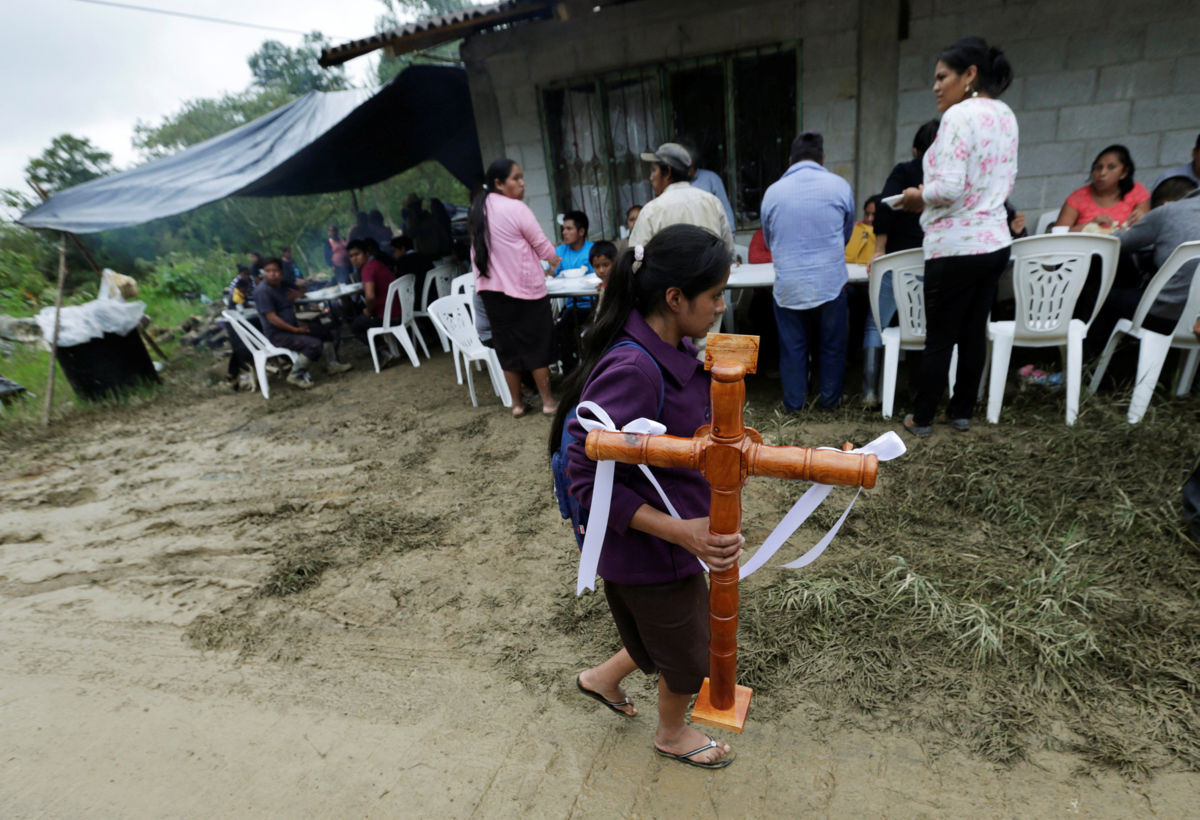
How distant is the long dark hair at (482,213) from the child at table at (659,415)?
285cm

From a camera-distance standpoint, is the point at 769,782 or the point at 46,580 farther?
the point at 46,580

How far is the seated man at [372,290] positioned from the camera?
6.37 meters

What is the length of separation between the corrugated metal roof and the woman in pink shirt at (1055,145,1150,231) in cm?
406

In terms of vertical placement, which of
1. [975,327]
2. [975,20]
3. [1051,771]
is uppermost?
[975,20]

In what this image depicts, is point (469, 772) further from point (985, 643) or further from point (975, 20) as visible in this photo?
point (975, 20)

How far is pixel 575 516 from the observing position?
4.49 feet

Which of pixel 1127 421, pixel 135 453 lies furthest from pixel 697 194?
pixel 135 453

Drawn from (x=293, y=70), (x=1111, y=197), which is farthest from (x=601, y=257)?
(x=293, y=70)

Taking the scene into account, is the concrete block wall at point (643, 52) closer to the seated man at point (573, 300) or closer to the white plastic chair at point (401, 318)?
the seated man at point (573, 300)

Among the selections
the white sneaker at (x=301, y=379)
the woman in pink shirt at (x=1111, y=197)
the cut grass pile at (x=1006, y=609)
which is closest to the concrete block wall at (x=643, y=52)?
the woman in pink shirt at (x=1111, y=197)

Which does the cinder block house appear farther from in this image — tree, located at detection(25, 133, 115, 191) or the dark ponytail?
tree, located at detection(25, 133, 115, 191)

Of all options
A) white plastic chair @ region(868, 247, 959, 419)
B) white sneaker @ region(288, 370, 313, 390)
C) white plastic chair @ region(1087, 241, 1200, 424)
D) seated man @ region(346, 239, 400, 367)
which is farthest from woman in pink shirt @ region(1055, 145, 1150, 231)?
white sneaker @ region(288, 370, 313, 390)

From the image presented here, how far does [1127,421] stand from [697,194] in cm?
251

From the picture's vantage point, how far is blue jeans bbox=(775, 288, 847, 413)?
3.58 metres
